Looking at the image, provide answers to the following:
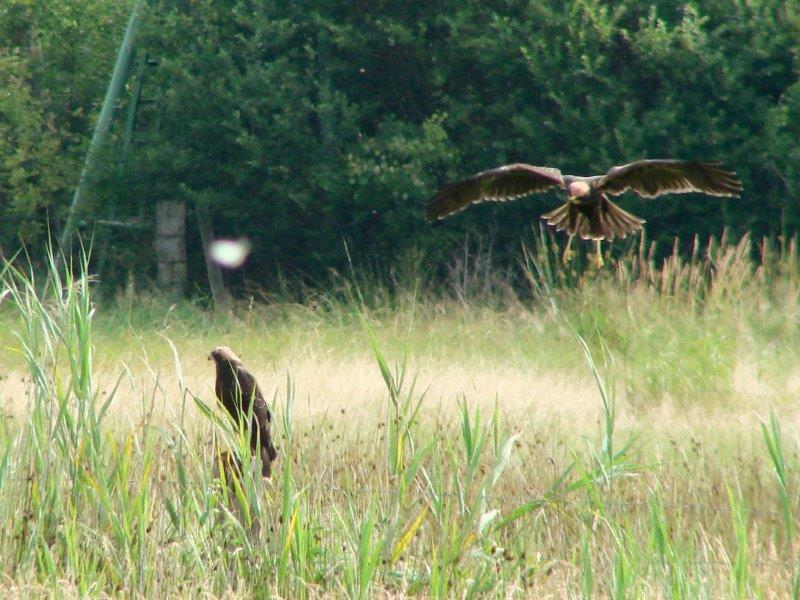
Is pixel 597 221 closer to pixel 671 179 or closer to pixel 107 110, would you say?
pixel 671 179

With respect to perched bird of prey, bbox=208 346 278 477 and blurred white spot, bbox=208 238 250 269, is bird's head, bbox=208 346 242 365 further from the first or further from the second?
blurred white spot, bbox=208 238 250 269

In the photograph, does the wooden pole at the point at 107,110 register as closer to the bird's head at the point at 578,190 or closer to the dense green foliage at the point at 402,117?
the dense green foliage at the point at 402,117

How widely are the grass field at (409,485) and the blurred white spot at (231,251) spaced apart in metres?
5.99

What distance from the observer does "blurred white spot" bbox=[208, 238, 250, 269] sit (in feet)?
43.4

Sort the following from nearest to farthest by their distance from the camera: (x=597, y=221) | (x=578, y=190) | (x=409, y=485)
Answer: (x=409, y=485), (x=578, y=190), (x=597, y=221)

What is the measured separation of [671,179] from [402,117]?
8.16 m

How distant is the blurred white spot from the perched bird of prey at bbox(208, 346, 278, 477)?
31.6 ft

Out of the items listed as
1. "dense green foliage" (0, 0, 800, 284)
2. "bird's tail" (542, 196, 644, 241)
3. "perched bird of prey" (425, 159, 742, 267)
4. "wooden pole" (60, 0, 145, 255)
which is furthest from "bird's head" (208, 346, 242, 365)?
"wooden pole" (60, 0, 145, 255)

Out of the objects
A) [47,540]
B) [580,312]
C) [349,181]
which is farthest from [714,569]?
[349,181]

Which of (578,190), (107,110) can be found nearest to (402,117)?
(107,110)

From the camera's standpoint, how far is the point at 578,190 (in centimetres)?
438

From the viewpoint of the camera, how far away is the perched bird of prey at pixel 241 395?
351cm

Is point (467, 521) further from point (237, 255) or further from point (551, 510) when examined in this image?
point (237, 255)

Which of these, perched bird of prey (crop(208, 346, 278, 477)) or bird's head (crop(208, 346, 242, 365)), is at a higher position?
bird's head (crop(208, 346, 242, 365))
